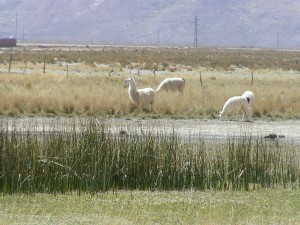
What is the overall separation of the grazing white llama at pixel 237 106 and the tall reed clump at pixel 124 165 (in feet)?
35.6

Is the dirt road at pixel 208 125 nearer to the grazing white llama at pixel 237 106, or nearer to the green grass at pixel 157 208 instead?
the grazing white llama at pixel 237 106

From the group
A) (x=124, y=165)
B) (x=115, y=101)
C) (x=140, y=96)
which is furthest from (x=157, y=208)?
(x=115, y=101)

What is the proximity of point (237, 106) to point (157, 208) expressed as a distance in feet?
46.4

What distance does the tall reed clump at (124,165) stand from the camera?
1459 centimetres

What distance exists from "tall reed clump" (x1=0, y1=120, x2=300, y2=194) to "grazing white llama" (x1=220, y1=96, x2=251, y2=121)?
1086cm

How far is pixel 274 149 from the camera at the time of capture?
55.3 ft

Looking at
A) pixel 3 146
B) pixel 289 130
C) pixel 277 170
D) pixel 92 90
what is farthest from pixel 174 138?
pixel 92 90

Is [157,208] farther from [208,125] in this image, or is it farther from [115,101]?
[115,101]

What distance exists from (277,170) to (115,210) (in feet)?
12.9

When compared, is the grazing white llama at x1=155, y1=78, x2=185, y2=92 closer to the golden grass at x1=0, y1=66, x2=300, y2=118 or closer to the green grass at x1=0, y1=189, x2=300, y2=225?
the golden grass at x1=0, y1=66, x2=300, y2=118

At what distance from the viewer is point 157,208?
1298cm

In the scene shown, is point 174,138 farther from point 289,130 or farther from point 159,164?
point 289,130

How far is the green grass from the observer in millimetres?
12023

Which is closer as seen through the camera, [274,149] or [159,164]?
[159,164]
